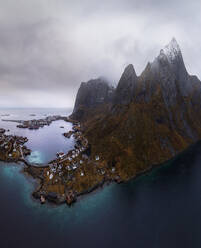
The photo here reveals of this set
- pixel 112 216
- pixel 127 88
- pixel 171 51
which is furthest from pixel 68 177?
pixel 171 51

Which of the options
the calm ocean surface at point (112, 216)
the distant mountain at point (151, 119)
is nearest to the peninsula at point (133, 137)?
the distant mountain at point (151, 119)

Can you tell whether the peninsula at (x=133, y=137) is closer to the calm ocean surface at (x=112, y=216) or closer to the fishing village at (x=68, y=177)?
the fishing village at (x=68, y=177)

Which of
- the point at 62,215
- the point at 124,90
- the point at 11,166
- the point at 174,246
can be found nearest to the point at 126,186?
the point at 174,246

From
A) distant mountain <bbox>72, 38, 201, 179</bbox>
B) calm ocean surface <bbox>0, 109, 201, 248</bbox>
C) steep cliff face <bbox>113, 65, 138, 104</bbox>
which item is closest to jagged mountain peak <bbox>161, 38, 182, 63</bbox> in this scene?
distant mountain <bbox>72, 38, 201, 179</bbox>

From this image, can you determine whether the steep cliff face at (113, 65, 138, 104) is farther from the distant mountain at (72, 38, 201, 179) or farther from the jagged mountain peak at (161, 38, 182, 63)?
the jagged mountain peak at (161, 38, 182, 63)

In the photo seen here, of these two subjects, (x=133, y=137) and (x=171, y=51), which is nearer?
(x=133, y=137)

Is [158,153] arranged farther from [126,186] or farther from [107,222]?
[107,222]

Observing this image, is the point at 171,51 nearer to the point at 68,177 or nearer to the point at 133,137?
the point at 133,137
